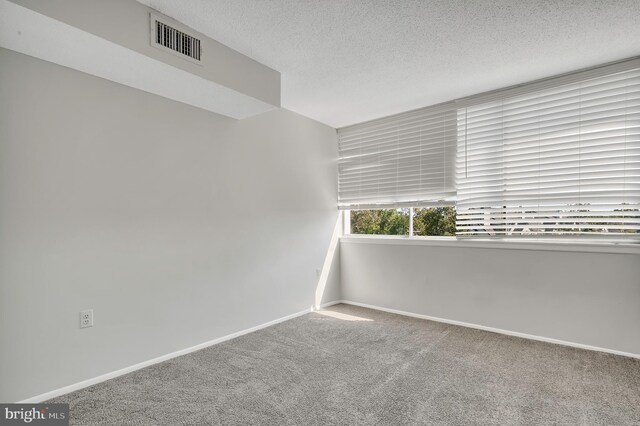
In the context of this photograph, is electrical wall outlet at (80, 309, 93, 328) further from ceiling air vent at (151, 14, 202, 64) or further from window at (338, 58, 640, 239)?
window at (338, 58, 640, 239)

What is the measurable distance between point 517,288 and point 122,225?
3.59 m

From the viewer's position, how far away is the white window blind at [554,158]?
282 centimetres

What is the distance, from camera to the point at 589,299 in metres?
2.98

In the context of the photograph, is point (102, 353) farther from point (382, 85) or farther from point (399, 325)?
point (382, 85)

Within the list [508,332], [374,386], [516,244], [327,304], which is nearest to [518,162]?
[516,244]

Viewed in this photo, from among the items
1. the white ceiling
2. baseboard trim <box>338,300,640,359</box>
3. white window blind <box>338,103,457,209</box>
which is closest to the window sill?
white window blind <box>338,103,457,209</box>

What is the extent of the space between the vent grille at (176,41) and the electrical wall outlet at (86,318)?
1873 mm

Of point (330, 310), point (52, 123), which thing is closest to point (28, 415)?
point (52, 123)

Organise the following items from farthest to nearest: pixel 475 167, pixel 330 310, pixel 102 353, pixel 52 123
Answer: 1. pixel 330 310
2. pixel 475 167
3. pixel 102 353
4. pixel 52 123

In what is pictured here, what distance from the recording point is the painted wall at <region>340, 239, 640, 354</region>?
2.86 meters

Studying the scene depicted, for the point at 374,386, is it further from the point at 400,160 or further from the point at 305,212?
the point at 400,160

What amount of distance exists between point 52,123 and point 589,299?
4.41m

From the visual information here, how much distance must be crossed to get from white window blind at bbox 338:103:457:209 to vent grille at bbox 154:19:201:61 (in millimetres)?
2586

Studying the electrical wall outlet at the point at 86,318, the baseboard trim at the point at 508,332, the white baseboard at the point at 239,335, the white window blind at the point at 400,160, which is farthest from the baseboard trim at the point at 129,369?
the white window blind at the point at 400,160
